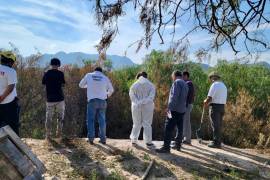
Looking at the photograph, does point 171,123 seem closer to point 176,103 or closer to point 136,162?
→ point 176,103

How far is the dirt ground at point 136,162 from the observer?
1047cm

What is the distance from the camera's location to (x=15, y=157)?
6395mm

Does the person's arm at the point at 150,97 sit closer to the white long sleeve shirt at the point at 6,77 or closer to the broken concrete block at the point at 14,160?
the white long sleeve shirt at the point at 6,77

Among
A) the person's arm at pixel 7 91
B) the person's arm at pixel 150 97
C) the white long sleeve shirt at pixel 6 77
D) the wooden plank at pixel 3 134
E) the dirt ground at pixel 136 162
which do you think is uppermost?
the white long sleeve shirt at pixel 6 77

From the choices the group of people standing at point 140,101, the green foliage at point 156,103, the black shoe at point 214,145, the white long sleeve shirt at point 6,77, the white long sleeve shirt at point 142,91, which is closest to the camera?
the white long sleeve shirt at point 6,77

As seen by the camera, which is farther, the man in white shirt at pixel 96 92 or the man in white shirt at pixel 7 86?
the man in white shirt at pixel 96 92

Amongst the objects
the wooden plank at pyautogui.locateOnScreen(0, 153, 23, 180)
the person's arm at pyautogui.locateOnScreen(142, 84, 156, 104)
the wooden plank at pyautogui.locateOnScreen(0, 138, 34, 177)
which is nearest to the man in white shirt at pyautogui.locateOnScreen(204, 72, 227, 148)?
the person's arm at pyautogui.locateOnScreen(142, 84, 156, 104)

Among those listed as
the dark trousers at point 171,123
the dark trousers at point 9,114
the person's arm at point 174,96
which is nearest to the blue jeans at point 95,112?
the dark trousers at point 171,123

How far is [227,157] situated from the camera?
Answer: 12297 millimetres

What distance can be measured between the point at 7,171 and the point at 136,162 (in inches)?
201

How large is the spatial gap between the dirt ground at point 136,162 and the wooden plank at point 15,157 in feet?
10.8

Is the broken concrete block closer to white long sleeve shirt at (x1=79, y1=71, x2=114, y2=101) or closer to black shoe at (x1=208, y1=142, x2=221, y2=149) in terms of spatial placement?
white long sleeve shirt at (x1=79, y1=71, x2=114, y2=101)

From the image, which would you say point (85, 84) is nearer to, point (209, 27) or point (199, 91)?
point (209, 27)

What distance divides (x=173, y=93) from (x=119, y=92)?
973 centimetres
